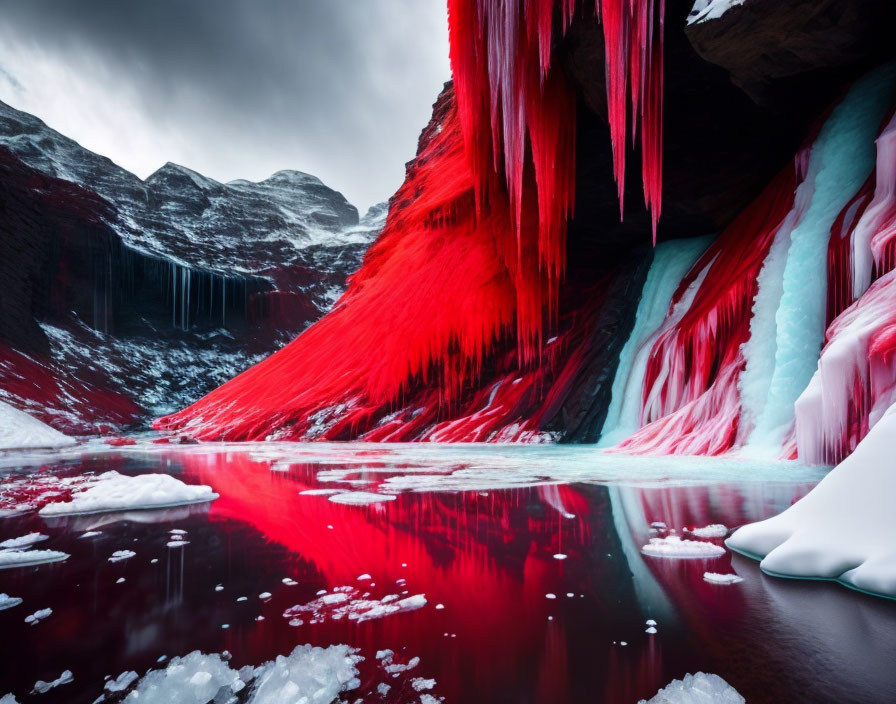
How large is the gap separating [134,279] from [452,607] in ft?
108

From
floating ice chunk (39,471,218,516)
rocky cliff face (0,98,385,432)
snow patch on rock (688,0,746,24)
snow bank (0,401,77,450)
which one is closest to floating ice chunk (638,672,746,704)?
floating ice chunk (39,471,218,516)

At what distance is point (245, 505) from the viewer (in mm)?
2736

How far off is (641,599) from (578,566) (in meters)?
0.31

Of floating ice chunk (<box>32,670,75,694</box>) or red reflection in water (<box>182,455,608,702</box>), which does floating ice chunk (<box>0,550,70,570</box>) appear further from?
floating ice chunk (<box>32,670,75,694</box>)

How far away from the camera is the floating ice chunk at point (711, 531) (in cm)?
189

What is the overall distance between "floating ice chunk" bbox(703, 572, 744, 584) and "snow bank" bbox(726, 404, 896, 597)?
0.12 meters

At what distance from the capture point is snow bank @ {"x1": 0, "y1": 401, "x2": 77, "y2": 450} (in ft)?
27.9

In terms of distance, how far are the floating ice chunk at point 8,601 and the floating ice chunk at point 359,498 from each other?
146 cm

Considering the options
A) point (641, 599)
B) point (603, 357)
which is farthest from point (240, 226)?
point (641, 599)

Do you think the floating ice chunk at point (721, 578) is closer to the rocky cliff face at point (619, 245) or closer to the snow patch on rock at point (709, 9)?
the rocky cliff face at point (619, 245)

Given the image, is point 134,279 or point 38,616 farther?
point 134,279

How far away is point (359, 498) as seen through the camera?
2.80 m

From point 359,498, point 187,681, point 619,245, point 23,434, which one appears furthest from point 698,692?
point 23,434

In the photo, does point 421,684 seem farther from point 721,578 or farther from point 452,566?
point 721,578
